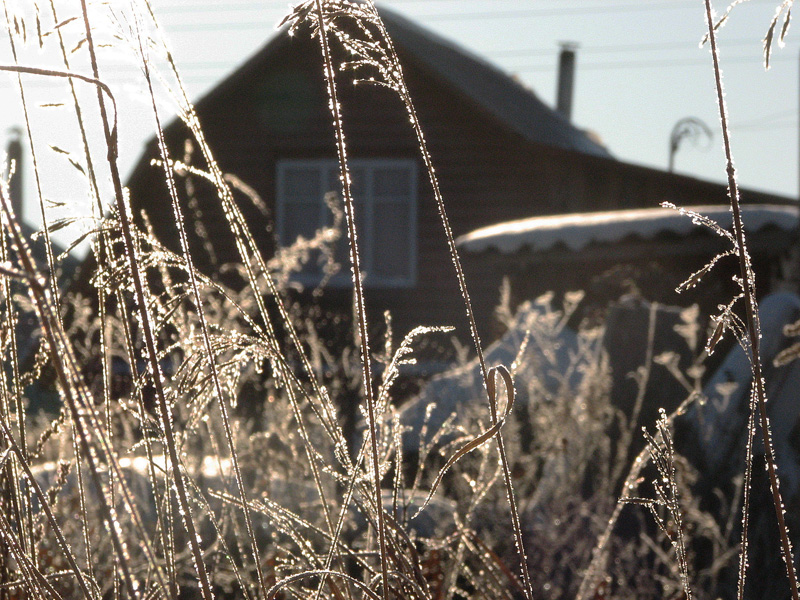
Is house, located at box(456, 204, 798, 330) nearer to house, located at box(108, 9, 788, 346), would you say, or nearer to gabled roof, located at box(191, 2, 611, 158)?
house, located at box(108, 9, 788, 346)

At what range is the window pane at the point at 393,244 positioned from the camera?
1168 cm

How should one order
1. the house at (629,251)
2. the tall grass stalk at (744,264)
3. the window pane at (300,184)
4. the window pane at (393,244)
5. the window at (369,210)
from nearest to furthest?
the tall grass stalk at (744,264) < the house at (629,251) < the window at (369,210) < the window pane at (393,244) < the window pane at (300,184)

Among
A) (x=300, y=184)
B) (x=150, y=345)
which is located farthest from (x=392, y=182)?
(x=150, y=345)

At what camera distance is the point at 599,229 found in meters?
7.86

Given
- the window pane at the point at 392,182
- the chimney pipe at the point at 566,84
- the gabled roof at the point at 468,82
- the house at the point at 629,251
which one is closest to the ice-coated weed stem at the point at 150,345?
the house at the point at 629,251

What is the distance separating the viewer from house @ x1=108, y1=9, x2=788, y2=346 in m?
11.3

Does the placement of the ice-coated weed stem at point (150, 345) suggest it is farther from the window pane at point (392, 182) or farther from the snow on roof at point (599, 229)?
the window pane at point (392, 182)

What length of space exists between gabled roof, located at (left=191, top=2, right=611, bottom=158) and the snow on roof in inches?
117

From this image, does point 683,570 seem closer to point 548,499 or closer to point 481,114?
point 548,499

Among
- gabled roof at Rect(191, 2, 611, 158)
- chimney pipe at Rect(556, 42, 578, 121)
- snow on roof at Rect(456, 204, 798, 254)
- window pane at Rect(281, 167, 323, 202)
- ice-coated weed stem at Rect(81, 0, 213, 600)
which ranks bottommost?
ice-coated weed stem at Rect(81, 0, 213, 600)

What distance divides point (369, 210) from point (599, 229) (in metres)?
4.42

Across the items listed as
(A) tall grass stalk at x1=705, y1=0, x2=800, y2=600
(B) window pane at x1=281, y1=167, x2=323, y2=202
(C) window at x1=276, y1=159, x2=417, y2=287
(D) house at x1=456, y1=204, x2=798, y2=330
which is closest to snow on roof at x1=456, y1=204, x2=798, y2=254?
(D) house at x1=456, y1=204, x2=798, y2=330

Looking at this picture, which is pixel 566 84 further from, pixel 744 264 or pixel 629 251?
pixel 744 264

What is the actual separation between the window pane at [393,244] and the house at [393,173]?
0.01 meters
